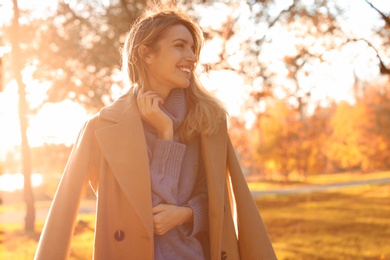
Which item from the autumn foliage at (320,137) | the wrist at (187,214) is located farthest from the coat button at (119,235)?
the autumn foliage at (320,137)

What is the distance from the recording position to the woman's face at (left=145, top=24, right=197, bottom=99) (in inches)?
102

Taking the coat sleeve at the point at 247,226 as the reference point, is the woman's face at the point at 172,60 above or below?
above

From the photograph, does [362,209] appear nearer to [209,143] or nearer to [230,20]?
[230,20]

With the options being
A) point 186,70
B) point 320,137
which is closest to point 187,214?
point 186,70

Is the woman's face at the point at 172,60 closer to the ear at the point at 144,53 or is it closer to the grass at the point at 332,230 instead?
the ear at the point at 144,53

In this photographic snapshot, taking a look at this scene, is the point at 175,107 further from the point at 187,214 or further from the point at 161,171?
the point at 187,214

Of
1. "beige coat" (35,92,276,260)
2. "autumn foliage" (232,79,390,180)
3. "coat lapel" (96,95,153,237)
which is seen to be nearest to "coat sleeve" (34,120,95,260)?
"beige coat" (35,92,276,260)

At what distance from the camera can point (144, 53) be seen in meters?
2.69

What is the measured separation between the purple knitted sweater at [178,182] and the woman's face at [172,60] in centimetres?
8

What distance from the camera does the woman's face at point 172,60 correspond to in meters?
2.59

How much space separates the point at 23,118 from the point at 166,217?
12.5m

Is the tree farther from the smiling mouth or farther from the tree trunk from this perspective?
the smiling mouth

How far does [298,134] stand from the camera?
3275cm

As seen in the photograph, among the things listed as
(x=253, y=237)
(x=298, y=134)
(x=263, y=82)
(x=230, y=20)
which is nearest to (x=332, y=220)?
(x=263, y=82)
